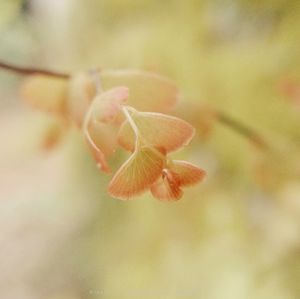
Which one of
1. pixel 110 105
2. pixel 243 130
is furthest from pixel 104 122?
pixel 243 130

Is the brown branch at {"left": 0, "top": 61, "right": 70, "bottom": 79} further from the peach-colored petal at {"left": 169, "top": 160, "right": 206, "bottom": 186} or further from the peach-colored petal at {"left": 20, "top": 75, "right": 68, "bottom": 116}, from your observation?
the peach-colored petal at {"left": 169, "top": 160, "right": 206, "bottom": 186}

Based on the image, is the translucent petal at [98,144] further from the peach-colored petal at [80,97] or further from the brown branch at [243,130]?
the brown branch at [243,130]

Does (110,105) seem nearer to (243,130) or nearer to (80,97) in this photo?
(80,97)

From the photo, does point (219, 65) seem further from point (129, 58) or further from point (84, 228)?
point (84, 228)

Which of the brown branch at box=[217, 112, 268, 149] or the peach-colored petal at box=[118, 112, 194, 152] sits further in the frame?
the brown branch at box=[217, 112, 268, 149]

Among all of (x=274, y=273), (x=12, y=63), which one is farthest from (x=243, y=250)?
(x=12, y=63)

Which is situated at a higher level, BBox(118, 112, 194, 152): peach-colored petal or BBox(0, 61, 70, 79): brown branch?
BBox(118, 112, 194, 152): peach-colored petal

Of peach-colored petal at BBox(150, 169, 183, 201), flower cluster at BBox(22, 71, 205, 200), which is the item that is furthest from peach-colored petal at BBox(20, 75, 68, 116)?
peach-colored petal at BBox(150, 169, 183, 201)
